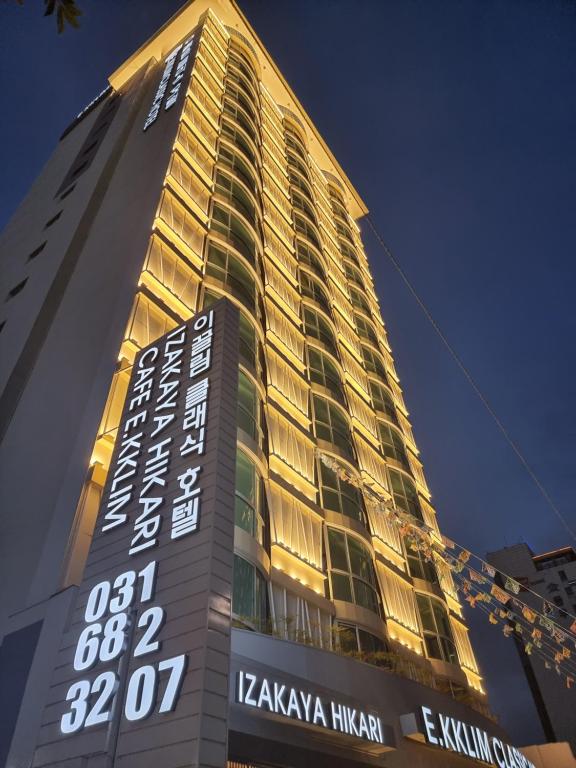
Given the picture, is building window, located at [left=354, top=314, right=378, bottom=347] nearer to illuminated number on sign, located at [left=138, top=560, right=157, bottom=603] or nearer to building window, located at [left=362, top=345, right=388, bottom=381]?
building window, located at [left=362, top=345, right=388, bottom=381]

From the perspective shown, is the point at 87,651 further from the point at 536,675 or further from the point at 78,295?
the point at 536,675

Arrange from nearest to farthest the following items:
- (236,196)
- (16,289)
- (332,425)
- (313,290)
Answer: (332,425) → (16,289) → (236,196) → (313,290)

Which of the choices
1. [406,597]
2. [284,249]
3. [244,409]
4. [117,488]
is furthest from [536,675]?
[117,488]

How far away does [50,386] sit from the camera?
58.0ft

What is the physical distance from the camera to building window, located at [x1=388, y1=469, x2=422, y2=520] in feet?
94.4

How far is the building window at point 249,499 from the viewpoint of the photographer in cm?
1582

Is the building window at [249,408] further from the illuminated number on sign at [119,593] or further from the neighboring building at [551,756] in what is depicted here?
the neighboring building at [551,756]

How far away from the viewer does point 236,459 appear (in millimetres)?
13719

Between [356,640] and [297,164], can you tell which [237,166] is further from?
[356,640]

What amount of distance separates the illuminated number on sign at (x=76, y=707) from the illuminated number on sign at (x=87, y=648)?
245 millimetres

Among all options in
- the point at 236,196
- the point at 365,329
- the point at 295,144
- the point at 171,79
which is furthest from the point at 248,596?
the point at 295,144

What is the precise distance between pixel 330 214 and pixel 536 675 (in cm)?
5940

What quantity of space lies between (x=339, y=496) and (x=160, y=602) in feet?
47.6

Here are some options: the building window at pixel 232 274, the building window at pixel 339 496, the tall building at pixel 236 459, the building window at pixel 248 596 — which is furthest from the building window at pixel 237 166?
the building window at pixel 248 596
